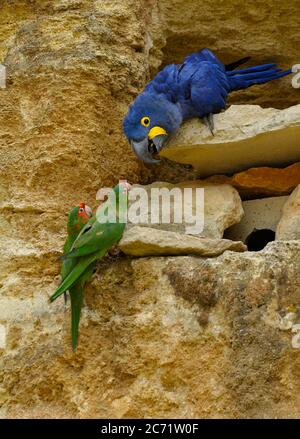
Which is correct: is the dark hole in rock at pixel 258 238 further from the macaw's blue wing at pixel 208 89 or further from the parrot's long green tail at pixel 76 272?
the parrot's long green tail at pixel 76 272

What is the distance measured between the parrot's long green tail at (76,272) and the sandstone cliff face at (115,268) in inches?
4.7

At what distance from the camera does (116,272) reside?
104 inches

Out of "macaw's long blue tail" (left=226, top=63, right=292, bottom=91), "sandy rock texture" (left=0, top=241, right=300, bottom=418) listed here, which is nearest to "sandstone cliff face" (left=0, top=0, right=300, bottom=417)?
"sandy rock texture" (left=0, top=241, right=300, bottom=418)

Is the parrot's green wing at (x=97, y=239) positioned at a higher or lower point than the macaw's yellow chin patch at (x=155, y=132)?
lower

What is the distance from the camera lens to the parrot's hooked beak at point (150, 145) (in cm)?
280

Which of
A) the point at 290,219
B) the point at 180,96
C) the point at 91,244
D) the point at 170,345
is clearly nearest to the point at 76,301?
the point at 91,244

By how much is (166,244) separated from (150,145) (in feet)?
1.35

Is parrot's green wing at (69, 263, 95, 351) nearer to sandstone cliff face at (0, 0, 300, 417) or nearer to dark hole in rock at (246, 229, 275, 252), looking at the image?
sandstone cliff face at (0, 0, 300, 417)

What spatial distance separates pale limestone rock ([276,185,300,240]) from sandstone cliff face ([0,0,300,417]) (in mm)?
236

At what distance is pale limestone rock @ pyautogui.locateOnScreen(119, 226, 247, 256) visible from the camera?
257 centimetres

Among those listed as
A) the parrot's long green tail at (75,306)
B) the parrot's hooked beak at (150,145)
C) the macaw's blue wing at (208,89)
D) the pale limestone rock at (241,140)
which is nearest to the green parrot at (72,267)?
the parrot's long green tail at (75,306)

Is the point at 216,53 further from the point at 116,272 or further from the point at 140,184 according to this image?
the point at 116,272

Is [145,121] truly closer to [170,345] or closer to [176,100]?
[176,100]

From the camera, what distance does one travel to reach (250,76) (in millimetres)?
3162
